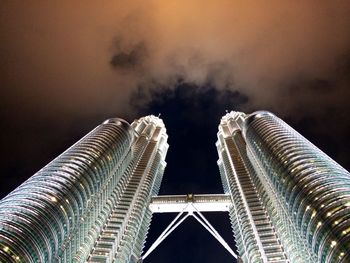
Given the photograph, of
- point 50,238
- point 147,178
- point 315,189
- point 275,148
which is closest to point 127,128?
point 147,178

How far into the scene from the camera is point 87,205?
86.2 meters

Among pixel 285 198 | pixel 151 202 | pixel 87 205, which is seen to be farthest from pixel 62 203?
pixel 151 202

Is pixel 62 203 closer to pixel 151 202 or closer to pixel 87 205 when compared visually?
pixel 87 205

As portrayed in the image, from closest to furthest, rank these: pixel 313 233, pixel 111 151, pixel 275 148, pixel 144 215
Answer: pixel 313 233, pixel 275 148, pixel 111 151, pixel 144 215

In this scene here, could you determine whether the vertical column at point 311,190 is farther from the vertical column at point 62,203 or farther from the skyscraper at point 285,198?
the vertical column at point 62,203

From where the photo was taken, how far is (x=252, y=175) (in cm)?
12469

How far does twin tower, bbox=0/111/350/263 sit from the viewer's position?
64938 millimetres

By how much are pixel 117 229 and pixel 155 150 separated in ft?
181

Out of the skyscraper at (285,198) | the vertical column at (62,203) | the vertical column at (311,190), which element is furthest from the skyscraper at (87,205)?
the vertical column at (311,190)

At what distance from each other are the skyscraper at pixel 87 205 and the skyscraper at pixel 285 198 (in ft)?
100

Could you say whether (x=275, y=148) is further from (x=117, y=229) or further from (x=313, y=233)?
(x=117, y=229)

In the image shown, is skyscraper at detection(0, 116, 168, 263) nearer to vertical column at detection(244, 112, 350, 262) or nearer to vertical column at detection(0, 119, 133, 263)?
vertical column at detection(0, 119, 133, 263)

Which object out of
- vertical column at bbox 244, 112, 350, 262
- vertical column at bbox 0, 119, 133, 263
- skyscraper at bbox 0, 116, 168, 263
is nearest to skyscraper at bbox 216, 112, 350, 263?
vertical column at bbox 244, 112, 350, 262

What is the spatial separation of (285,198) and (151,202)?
60.1m
